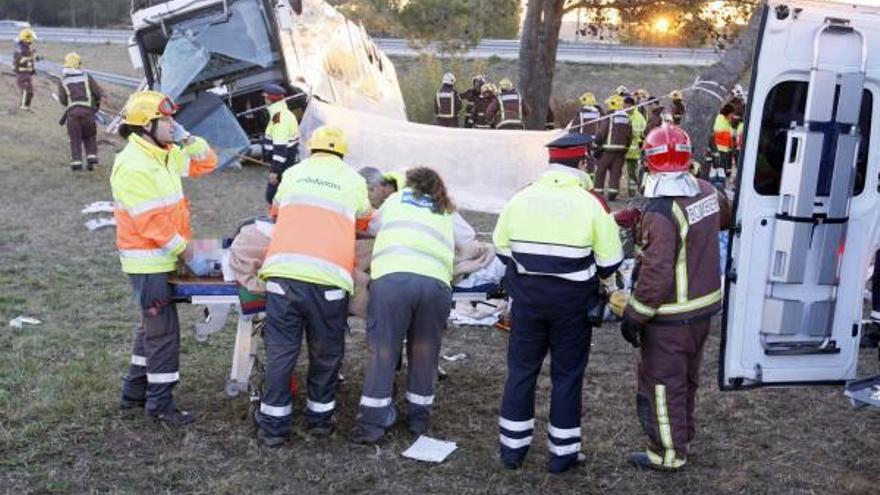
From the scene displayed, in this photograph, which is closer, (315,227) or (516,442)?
(516,442)

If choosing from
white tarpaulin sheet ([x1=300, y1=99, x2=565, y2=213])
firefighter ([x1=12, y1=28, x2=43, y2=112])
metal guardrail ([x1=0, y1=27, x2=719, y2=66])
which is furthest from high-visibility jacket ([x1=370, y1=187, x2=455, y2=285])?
metal guardrail ([x1=0, y1=27, x2=719, y2=66])

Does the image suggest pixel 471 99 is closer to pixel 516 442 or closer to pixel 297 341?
pixel 297 341

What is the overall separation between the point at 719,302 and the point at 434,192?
A: 1.54 m

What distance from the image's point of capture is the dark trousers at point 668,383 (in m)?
4.76

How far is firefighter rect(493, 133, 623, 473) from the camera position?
15.3 feet

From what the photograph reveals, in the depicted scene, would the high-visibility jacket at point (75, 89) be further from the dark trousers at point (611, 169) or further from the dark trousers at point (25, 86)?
the dark trousers at point (25, 86)

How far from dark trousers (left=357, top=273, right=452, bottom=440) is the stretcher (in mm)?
668

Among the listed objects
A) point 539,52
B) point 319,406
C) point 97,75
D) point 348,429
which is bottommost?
point 97,75

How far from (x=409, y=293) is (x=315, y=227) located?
0.58 meters

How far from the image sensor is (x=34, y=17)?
48.0 meters

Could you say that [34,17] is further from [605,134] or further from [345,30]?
[605,134]

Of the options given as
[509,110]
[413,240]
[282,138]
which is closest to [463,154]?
[282,138]

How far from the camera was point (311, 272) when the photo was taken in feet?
16.4

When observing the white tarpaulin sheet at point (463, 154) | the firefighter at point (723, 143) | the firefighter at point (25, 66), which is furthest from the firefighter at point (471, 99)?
the firefighter at point (25, 66)
